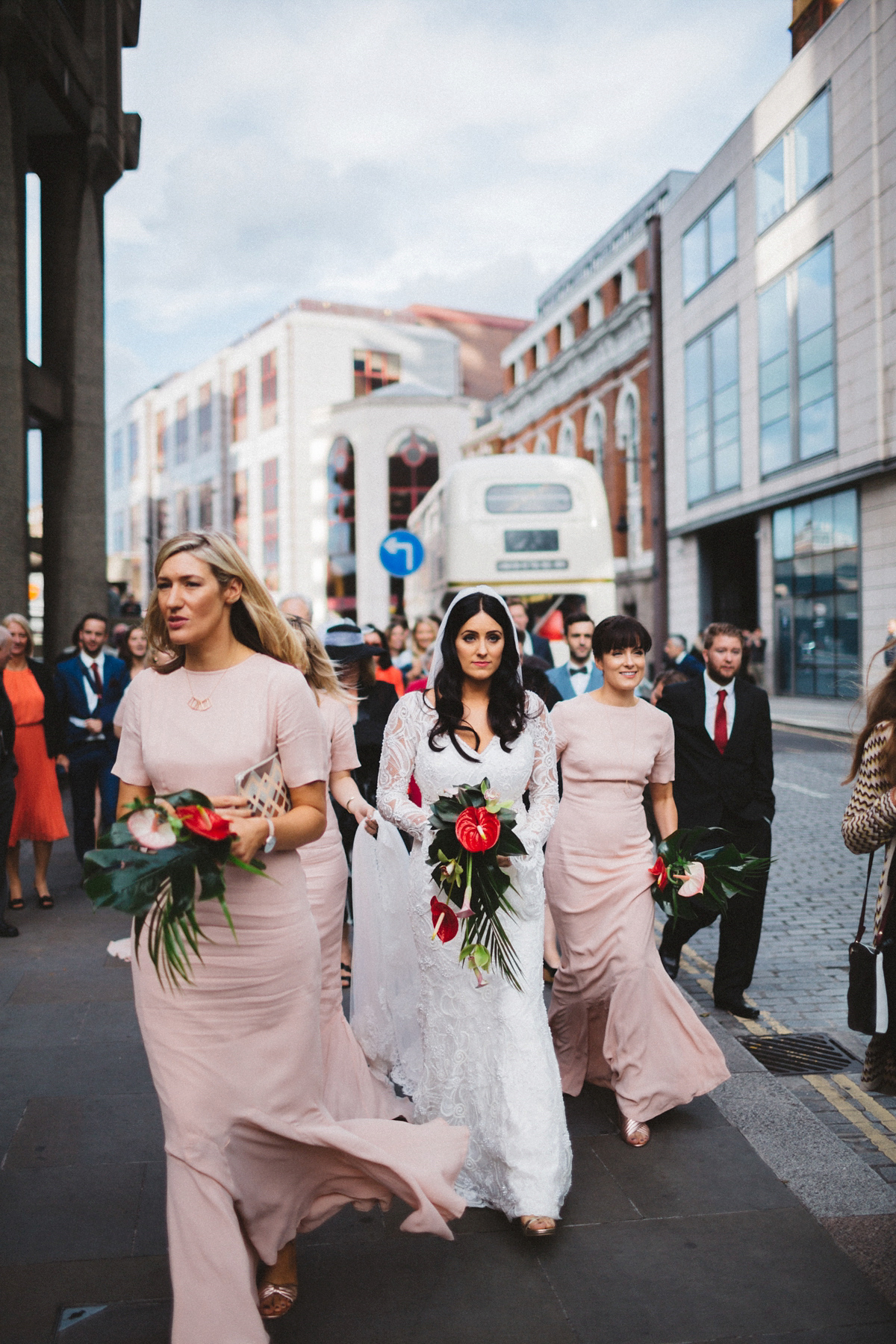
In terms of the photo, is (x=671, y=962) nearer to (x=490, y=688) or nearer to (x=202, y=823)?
(x=490, y=688)

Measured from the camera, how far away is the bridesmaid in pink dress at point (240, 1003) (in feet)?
8.80

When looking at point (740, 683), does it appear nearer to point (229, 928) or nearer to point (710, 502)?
point (229, 928)

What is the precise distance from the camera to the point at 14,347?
12.4 metres

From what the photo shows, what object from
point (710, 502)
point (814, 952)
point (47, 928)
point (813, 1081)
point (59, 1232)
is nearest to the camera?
Answer: point (59, 1232)

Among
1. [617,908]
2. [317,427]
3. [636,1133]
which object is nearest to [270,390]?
[317,427]

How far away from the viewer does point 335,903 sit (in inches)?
178

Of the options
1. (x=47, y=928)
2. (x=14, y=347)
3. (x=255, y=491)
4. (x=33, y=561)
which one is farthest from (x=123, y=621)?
(x=255, y=491)

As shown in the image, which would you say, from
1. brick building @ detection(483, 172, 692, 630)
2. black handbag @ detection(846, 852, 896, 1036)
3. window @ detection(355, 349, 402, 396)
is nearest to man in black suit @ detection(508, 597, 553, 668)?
black handbag @ detection(846, 852, 896, 1036)

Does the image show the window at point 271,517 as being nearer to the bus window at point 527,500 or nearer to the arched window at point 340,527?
the arched window at point 340,527

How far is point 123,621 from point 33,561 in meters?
3.63

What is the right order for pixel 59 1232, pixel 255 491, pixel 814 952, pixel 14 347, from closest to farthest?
pixel 59 1232 < pixel 814 952 < pixel 14 347 < pixel 255 491

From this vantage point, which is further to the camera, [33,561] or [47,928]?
[33,561]

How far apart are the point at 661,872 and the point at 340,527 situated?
57654 millimetres

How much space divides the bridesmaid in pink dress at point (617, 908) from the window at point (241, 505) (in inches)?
2510
